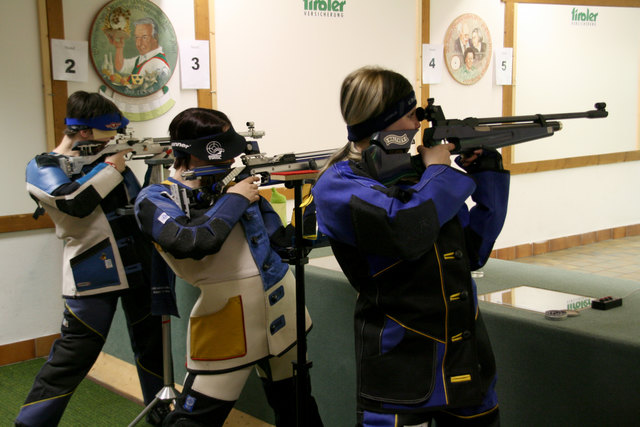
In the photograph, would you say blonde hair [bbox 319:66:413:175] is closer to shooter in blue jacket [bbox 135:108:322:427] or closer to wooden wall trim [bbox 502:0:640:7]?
shooter in blue jacket [bbox 135:108:322:427]

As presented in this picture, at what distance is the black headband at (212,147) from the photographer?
84.0 inches

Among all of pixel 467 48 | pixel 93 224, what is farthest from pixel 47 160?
pixel 467 48

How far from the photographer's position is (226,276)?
2125 mm

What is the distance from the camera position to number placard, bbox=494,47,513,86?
234 inches

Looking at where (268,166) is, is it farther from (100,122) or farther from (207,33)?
(207,33)

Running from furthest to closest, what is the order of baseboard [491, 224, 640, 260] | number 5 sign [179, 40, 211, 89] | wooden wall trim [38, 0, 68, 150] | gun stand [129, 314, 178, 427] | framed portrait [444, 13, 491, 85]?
baseboard [491, 224, 640, 260] < framed portrait [444, 13, 491, 85] < number 5 sign [179, 40, 211, 89] < wooden wall trim [38, 0, 68, 150] < gun stand [129, 314, 178, 427]

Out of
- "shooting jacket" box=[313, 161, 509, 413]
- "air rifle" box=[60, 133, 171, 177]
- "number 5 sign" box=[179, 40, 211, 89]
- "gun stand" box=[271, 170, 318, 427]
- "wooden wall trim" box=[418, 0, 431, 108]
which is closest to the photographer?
"shooting jacket" box=[313, 161, 509, 413]

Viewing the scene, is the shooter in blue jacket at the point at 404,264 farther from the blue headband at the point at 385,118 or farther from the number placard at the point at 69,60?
the number placard at the point at 69,60

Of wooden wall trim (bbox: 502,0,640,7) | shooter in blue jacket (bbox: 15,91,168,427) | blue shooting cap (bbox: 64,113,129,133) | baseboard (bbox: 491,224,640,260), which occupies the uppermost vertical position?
wooden wall trim (bbox: 502,0,640,7)

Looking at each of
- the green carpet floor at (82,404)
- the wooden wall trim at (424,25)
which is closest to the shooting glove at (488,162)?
the green carpet floor at (82,404)

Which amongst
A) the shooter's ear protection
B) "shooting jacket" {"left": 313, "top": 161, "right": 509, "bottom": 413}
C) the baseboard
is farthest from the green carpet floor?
the baseboard

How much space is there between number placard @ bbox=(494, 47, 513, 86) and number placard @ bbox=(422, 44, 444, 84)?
73cm

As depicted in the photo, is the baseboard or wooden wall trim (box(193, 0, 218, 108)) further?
the baseboard

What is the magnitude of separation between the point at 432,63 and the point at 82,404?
381cm
